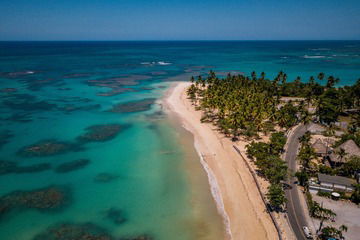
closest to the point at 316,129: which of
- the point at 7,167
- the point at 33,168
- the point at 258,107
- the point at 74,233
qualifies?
the point at 258,107

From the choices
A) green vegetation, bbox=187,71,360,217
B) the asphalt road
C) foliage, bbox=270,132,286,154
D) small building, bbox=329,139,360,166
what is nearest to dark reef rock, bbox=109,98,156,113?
green vegetation, bbox=187,71,360,217

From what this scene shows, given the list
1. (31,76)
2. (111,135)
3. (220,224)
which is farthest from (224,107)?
(31,76)

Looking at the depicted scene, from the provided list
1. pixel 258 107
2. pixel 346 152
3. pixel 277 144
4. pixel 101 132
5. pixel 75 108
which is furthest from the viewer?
pixel 75 108

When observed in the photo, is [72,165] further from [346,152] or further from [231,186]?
[346,152]

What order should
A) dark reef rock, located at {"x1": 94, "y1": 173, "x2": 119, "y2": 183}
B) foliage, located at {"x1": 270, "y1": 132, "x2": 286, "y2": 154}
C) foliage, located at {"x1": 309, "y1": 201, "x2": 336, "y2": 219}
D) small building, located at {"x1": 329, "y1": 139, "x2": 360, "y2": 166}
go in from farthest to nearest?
1. foliage, located at {"x1": 270, "y1": 132, "x2": 286, "y2": 154}
2. dark reef rock, located at {"x1": 94, "y1": 173, "x2": 119, "y2": 183}
3. small building, located at {"x1": 329, "y1": 139, "x2": 360, "y2": 166}
4. foliage, located at {"x1": 309, "y1": 201, "x2": 336, "y2": 219}

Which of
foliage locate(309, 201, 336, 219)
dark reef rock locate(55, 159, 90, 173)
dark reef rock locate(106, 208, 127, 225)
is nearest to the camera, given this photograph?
foliage locate(309, 201, 336, 219)

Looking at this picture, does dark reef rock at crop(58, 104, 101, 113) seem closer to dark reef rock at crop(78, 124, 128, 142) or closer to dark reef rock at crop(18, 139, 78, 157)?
dark reef rock at crop(78, 124, 128, 142)

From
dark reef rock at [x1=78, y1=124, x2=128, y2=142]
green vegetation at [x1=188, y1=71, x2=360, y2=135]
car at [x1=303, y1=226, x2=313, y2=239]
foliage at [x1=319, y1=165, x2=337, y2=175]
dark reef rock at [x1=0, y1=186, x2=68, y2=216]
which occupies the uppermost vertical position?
green vegetation at [x1=188, y1=71, x2=360, y2=135]

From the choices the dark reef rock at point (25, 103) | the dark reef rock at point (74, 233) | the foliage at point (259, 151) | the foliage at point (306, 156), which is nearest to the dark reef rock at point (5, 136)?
the dark reef rock at point (25, 103)
